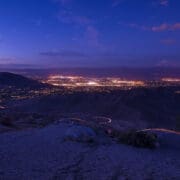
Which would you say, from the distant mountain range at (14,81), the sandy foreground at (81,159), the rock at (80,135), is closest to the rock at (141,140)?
the sandy foreground at (81,159)

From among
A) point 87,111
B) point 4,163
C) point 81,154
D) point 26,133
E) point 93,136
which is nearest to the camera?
point 4,163

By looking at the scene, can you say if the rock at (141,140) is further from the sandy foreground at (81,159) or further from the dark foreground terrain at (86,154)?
the sandy foreground at (81,159)

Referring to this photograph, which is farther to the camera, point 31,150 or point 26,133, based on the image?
point 26,133

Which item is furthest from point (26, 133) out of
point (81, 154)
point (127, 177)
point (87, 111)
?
point (87, 111)

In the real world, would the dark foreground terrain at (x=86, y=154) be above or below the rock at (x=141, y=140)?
below

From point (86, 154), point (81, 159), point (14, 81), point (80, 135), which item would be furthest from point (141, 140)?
point (14, 81)

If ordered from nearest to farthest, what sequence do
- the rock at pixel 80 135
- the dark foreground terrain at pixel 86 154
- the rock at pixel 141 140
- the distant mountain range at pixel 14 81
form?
the dark foreground terrain at pixel 86 154 → the rock at pixel 141 140 → the rock at pixel 80 135 → the distant mountain range at pixel 14 81

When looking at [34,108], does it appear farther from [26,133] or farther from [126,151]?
[126,151]

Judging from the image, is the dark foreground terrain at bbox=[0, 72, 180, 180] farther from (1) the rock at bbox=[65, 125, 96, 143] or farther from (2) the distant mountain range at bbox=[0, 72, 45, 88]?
(2) the distant mountain range at bbox=[0, 72, 45, 88]
